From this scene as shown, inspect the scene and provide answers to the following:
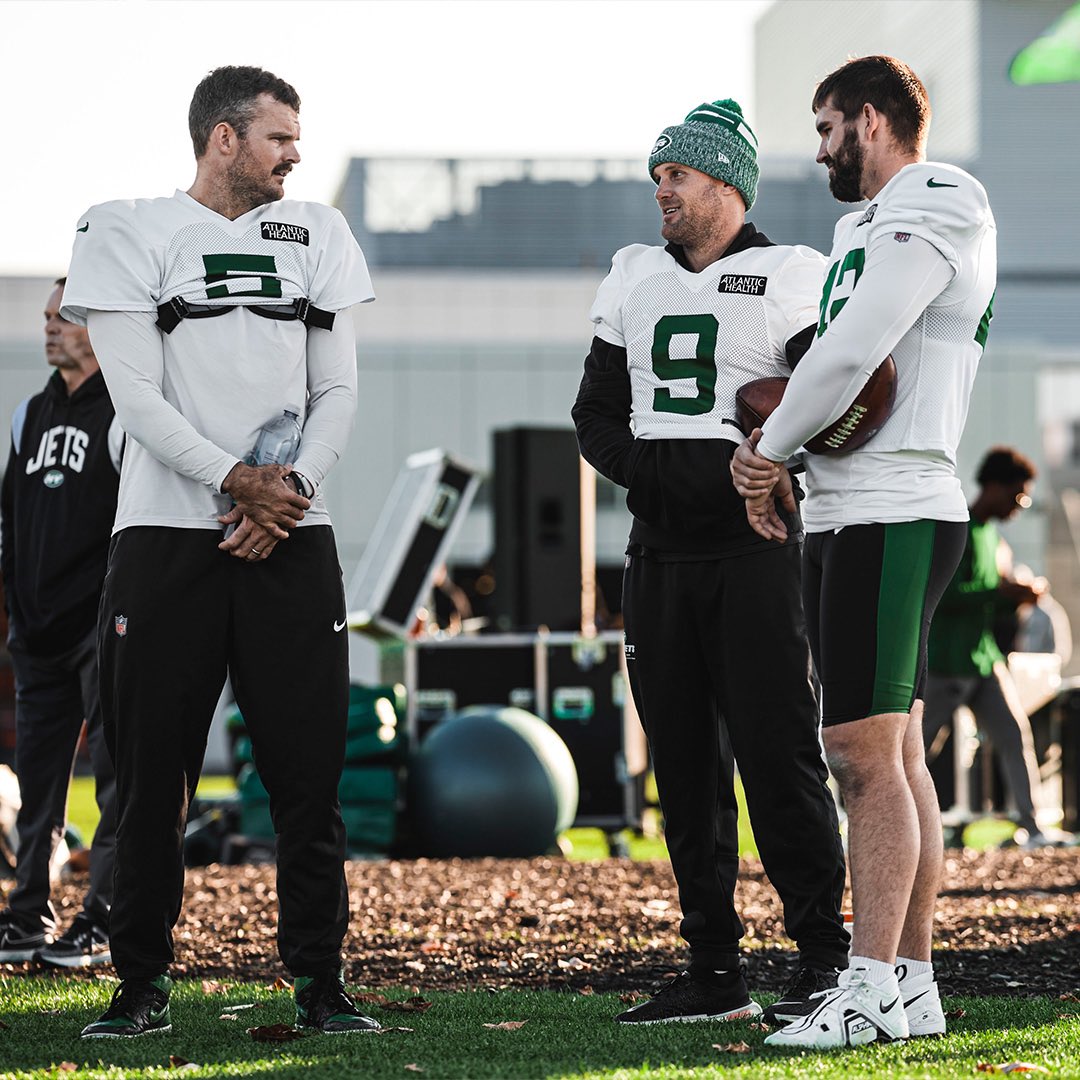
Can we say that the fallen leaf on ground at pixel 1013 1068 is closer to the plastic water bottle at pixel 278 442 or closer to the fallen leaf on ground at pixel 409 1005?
the fallen leaf on ground at pixel 409 1005

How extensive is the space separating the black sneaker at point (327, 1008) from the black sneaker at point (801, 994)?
3.19ft

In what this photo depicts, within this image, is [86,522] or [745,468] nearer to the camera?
[745,468]

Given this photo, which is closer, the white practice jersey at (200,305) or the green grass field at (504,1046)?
the green grass field at (504,1046)

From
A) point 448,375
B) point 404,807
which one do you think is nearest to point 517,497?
point 404,807

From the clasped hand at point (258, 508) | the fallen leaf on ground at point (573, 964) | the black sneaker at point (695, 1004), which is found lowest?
the fallen leaf on ground at point (573, 964)

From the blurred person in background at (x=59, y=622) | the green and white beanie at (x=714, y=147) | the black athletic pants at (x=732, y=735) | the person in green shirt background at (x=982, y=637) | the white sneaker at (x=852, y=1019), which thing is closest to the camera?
the white sneaker at (x=852, y=1019)

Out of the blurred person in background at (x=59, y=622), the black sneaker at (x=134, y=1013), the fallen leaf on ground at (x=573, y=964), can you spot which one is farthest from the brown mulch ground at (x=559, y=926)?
the black sneaker at (x=134, y=1013)

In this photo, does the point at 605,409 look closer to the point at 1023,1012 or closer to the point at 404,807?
the point at 1023,1012

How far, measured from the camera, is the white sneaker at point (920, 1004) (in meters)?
4.12

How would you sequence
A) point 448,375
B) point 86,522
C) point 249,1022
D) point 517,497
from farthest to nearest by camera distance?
point 448,375 → point 517,497 → point 86,522 → point 249,1022

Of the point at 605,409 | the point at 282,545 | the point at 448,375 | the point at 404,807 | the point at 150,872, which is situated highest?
the point at 448,375

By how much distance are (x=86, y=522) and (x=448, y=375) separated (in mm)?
28443

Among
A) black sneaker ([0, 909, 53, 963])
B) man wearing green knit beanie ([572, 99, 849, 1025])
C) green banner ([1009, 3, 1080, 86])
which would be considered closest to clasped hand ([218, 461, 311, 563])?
man wearing green knit beanie ([572, 99, 849, 1025])

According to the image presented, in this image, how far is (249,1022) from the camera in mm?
4488
